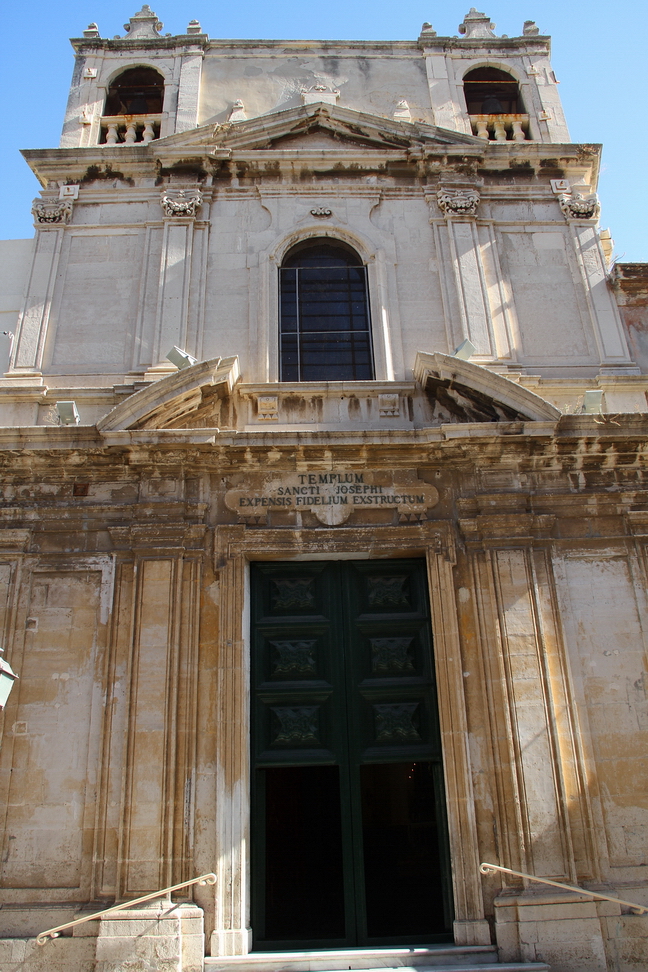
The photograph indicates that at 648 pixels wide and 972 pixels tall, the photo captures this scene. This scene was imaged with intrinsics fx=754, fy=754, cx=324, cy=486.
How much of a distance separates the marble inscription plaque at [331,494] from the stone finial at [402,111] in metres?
5.84

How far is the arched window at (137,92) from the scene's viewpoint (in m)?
11.4

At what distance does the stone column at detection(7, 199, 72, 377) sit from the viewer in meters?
8.95

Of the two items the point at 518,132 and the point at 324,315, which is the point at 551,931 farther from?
the point at 518,132

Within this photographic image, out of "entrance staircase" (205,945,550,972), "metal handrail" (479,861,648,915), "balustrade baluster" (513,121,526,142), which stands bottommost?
"entrance staircase" (205,945,550,972)

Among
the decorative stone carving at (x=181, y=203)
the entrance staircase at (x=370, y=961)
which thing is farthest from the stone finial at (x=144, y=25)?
the entrance staircase at (x=370, y=961)

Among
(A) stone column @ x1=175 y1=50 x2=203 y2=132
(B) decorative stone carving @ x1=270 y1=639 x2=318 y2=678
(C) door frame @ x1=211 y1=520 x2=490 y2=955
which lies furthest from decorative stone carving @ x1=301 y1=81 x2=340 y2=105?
(B) decorative stone carving @ x1=270 y1=639 x2=318 y2=678

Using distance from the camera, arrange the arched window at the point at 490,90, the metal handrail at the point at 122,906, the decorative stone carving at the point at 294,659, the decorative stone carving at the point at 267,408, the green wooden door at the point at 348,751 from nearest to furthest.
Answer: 1. the metal handrail at the point at 122,906
2. the green wooden door at the point at 348,751
3. the decorative stone carving at the point at 294,659
4. the decorative stone carving at the point at 267,408
5. the arched window at the point at 490,90

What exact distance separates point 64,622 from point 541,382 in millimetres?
5860

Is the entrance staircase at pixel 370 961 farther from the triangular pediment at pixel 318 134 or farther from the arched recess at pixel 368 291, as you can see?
the triangular pediment at pixel 318 134

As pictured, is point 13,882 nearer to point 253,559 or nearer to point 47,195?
point 253,559

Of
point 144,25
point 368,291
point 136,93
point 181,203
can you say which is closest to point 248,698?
point 368,291

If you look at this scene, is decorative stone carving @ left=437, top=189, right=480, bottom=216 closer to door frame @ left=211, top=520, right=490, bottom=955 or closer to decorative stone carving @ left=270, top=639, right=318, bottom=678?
door frame @ left=211, top=520, right=490, bottom=955

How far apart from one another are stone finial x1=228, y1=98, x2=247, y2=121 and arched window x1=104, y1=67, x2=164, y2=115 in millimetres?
1327

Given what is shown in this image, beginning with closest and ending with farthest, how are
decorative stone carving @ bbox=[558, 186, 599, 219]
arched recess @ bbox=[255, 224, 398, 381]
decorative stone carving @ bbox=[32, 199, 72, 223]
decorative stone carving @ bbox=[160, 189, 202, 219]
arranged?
arched recess @ bbox=[255, 224, 398, 381]
decorative stone carving @ bbox=[160, 189, 202, 219]
decorative stone carving @ bbox=[32, 199, 72, 223]
decorative stone carving @ bbox=[558, 186, 599, 219]
